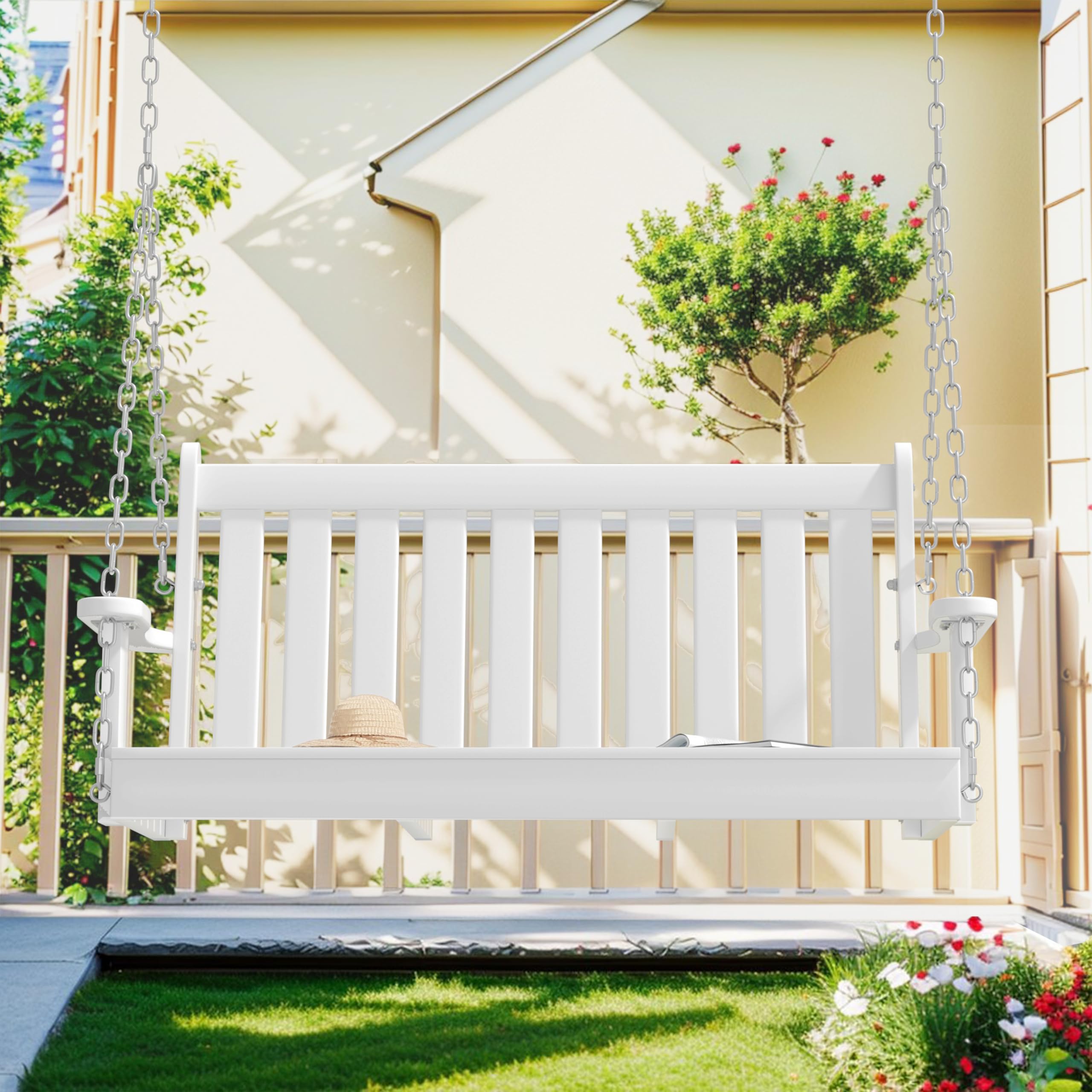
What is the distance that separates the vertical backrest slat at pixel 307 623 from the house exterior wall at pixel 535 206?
2.33 metres

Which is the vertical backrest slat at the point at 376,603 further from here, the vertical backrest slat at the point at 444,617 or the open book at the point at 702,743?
the open book at the point at 702,743

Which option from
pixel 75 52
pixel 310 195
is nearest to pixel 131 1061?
pixel 310 195

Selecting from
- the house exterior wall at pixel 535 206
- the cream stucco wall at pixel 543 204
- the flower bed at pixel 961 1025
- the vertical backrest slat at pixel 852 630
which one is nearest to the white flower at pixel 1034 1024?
the flower bed at pixel 961 1025

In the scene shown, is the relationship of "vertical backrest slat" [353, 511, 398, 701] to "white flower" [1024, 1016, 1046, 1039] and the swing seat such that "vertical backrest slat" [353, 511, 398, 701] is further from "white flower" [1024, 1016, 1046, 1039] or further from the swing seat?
"white flower" [1024, 1016, 1046, 1039]

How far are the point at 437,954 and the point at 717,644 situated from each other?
91 cm

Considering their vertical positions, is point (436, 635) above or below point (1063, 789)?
above

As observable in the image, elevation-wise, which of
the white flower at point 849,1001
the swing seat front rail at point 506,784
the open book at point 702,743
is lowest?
the white flower at point 849,1001

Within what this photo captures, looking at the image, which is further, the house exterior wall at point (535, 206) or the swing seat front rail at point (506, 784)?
the house exterior wall at point (535, 206)

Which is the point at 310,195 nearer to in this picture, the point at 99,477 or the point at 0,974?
the point at 99,477

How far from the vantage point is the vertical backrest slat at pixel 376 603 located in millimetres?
2469

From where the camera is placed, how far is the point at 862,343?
16.0 feet

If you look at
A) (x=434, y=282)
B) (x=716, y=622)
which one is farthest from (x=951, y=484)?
(x=434, y=282)

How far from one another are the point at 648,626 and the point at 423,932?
3.00 ft

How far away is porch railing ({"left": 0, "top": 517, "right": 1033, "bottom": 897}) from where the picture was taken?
10.4 ft
